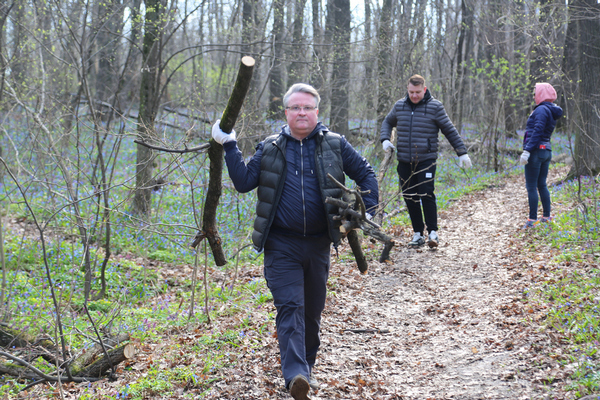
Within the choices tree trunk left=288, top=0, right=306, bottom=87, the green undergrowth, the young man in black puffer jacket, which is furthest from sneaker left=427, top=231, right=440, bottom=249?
tree trunk left=288, top=0, right=306, bottom=87

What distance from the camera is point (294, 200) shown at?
3344mm

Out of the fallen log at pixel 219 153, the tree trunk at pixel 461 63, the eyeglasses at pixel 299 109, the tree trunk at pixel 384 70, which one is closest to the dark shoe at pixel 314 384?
the fallen log at pixel 219 153

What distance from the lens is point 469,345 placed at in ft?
14.6

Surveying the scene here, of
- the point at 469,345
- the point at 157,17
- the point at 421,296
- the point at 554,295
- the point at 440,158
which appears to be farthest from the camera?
the point at 440,158

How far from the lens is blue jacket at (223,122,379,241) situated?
10.9 ft

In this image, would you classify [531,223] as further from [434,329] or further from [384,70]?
[384,70]

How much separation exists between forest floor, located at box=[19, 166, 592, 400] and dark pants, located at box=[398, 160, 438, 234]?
59 cm

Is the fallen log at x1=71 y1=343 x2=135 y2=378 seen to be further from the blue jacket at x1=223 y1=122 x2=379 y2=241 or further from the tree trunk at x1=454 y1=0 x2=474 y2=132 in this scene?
the tree trunk at x1=454 y1=0 x2=474 y2=132

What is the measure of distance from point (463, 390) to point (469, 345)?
86 centimetres

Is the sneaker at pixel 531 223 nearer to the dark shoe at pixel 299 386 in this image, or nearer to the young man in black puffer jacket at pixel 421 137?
the young man in black puffer jacket at pixel 421 137

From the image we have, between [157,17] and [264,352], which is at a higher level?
[157,17]

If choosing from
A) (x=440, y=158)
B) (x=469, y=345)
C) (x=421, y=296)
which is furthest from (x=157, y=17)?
(x=440, y=158)

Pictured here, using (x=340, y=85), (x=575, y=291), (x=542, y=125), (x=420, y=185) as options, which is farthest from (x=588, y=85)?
(x=575, y=291)

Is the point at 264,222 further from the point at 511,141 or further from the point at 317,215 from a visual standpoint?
the point at 511,141
